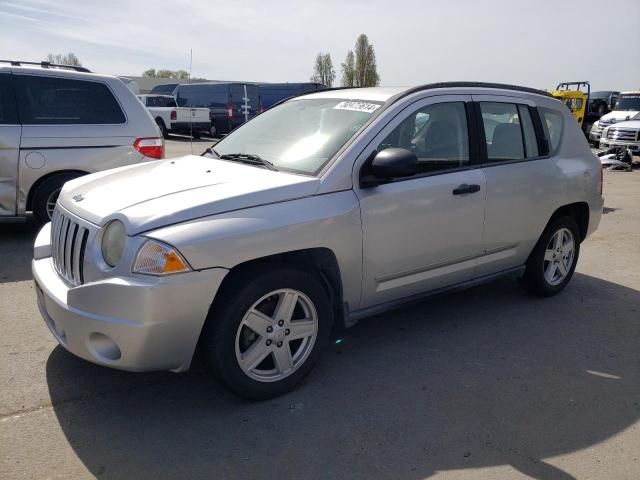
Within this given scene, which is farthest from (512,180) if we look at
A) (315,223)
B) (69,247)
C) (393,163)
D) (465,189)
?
(69,247)

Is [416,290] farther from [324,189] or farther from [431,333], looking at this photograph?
[324,189]

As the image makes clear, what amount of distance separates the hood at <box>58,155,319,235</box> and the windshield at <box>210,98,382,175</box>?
0.64 ft

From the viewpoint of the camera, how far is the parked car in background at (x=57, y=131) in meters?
6.00

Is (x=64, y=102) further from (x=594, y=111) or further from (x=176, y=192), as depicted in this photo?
(x=594, y=111)

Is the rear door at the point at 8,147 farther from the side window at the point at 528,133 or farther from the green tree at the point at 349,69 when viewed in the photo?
the green tree at the point at 349,69

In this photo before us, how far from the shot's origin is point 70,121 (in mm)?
6301

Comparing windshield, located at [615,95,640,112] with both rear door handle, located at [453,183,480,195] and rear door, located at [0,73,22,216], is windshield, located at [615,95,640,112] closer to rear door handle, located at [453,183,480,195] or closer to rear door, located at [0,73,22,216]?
rear door handle, located at [453,183,480,195]

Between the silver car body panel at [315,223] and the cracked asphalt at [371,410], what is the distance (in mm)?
395

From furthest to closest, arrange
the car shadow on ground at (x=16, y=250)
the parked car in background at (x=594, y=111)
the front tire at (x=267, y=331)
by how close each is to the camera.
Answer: the parked car in background at (x=594, y=111)
the car shadow on ground at (x=16, y=250)
the front tire at (x=267, y=331)

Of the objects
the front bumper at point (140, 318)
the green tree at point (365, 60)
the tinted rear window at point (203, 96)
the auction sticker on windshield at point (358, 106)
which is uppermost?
the green tree at point (365, 60)

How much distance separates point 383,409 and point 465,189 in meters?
1.65

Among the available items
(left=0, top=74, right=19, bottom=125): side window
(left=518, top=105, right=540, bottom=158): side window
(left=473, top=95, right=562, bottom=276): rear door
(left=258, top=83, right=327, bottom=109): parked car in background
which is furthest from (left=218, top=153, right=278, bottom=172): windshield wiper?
(left=258, top=83, right=327, bottom=109): parked car in background

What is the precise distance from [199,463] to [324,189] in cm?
160

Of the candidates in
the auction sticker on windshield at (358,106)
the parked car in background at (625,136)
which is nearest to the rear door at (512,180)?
the auction sticker on windshield at (358,106)
